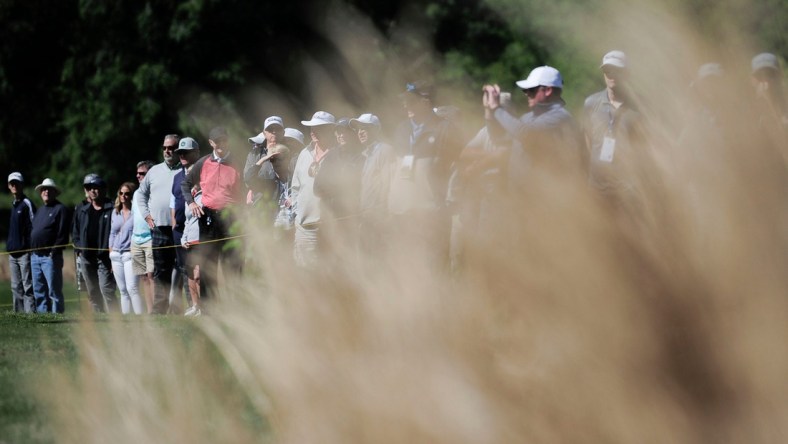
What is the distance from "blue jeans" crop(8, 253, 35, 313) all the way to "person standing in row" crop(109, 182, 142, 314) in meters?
1.56

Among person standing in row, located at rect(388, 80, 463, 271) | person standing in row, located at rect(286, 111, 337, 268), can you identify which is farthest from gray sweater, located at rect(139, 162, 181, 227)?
person standing in row, located at rect(388, 80, 463, 271)

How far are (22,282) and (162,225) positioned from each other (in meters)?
3.75

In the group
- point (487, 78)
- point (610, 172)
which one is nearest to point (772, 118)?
point (610, 172)

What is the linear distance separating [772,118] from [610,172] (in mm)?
525

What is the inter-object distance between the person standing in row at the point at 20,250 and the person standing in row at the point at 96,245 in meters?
0.77

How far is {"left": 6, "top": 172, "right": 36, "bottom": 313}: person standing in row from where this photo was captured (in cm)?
1641

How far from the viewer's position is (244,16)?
31.2 meters

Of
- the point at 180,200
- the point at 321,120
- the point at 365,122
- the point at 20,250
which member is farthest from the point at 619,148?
the point at 20,250

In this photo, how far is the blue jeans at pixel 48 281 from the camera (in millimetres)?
15711

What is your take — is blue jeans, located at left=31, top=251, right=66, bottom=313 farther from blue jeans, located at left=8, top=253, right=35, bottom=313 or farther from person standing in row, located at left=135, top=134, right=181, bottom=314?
person standing in row, located at left=135, top=134, right=181, bottom=314

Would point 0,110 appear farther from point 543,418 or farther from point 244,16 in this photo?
point 543,418

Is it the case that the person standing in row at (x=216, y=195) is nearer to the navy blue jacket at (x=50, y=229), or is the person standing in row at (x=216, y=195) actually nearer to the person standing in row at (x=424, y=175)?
the person standing in row at (x=424, y=175)

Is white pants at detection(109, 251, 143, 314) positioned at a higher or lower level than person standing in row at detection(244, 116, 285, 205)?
lower

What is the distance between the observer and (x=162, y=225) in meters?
13.8
